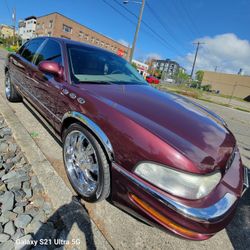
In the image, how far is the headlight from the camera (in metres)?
1.34

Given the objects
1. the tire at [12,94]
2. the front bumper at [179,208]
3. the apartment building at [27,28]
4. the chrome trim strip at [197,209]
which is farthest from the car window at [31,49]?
the apartment building at [27,28]

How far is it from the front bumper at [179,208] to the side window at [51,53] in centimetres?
191

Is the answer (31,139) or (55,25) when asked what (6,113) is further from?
(55,25)

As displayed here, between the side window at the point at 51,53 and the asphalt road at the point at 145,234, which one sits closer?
the asphalt road at the point at 145,234

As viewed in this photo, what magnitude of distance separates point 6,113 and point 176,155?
145 inches

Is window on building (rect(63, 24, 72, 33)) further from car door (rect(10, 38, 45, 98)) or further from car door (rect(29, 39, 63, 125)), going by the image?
car door (rect(29, 39, 63, 125))

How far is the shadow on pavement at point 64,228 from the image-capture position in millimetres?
1632

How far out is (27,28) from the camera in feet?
187

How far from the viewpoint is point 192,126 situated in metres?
1.82

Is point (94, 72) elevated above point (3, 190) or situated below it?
above

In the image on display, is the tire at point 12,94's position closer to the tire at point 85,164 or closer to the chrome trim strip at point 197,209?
the tire at point 85,164

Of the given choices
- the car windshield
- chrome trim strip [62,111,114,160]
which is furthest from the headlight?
the car windshield

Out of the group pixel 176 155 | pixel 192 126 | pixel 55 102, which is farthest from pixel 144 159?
pixel 55 102

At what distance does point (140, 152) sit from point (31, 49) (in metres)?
3.51
